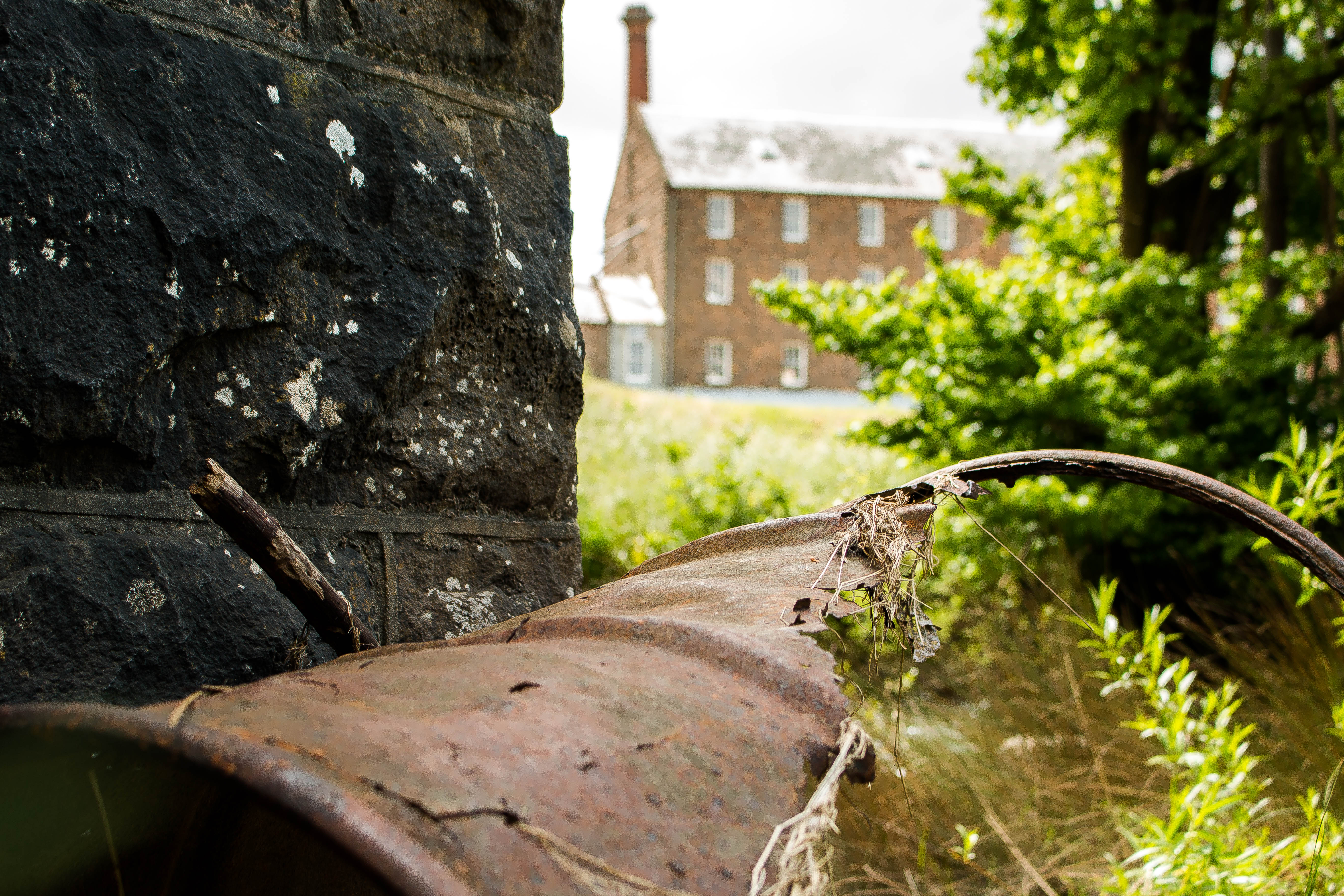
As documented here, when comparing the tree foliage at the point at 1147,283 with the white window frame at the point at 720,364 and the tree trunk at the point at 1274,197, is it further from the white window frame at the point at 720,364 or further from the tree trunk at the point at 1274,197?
the white window frame at the point at 720,364

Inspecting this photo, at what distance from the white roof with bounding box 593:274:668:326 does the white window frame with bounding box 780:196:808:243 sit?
155 inches

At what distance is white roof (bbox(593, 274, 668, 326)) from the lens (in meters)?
25.2

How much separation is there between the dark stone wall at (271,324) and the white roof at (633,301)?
75.5 ft

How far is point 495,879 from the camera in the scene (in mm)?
664

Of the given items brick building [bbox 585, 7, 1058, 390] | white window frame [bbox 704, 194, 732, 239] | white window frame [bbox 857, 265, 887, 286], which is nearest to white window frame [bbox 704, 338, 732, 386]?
brick building [bbox 585, 7, 1058, 390]

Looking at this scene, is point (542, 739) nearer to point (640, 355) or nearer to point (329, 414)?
point (329, 414)

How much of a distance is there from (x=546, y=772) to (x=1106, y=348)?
5339mm

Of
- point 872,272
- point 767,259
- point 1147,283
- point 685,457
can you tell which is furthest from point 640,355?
point 1147,283

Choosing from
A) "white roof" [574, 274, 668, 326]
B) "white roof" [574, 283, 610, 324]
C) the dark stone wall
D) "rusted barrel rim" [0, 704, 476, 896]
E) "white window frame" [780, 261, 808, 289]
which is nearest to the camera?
"rusted barrel rim" [0, 704, 476, 896]

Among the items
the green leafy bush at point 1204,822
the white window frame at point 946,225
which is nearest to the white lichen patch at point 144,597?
the green leafy bush at point 1204,822

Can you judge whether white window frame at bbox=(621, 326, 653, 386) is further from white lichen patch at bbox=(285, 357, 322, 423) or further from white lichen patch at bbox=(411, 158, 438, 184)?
white lichen patch at bbox=(285, 357, 322, 423)

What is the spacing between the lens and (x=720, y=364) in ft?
85.6

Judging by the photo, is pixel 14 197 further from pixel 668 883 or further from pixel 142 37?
pixel 668 883

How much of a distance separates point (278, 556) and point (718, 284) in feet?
82.2
